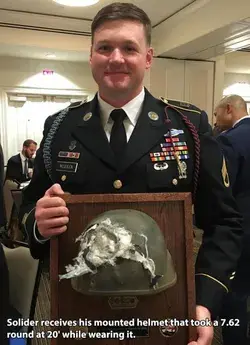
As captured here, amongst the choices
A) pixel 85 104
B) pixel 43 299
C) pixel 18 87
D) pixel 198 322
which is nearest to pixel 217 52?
pixel 18 87

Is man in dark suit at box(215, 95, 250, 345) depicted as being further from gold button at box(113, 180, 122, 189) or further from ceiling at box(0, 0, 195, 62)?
ceiling at box(0, 0, 195, 62)

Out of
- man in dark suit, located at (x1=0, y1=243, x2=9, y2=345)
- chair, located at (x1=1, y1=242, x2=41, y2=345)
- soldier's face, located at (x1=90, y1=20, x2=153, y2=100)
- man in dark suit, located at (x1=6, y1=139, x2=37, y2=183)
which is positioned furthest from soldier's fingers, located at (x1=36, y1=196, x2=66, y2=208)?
man in dark suit, located at (x1=6, y1=139, x2=37, y2=183)

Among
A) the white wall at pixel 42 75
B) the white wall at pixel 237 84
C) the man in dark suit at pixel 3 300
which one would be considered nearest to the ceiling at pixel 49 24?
the white wall at pixel 42 75

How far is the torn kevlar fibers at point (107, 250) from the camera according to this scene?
26.3 inches

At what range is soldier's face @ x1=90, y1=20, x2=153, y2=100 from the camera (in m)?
0.94

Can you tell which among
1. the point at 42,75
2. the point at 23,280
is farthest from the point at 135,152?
the point at 42,75

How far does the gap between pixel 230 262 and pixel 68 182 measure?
1.50 ft

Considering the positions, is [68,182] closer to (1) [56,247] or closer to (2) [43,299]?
(1) [56,247]

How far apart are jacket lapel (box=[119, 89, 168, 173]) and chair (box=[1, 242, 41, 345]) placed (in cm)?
74

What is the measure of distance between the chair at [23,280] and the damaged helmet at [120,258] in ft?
2.90

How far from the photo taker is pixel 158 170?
3.33 feet

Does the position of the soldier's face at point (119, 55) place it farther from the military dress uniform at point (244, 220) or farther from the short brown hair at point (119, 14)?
the military dress uniform at point (244, 220)

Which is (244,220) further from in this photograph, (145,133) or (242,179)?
(145,133)

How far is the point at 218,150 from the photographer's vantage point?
103 centimetres
